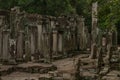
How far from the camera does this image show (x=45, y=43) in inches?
918

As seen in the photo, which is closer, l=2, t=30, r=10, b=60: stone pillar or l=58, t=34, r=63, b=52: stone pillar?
l=2, t=30, r=10, b=60: stone pillar

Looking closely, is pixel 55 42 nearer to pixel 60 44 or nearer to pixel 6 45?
pixel 60 44

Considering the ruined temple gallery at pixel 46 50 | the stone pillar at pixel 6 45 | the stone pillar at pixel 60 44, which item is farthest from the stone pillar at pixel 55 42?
the stone pillar at pixel 6 45

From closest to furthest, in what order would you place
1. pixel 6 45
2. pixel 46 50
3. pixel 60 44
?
pixel 6 45, pixel 46 50, pixel 60 44

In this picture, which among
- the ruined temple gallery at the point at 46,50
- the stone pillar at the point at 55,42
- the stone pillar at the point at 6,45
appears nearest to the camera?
the ruined temple gallery at the point at 46,50

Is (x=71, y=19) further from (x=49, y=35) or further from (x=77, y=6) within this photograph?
(x=77, y=6)

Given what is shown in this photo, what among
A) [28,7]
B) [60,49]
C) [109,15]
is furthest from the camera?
[28,7]

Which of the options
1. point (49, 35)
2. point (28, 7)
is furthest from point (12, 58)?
point (28, 7)

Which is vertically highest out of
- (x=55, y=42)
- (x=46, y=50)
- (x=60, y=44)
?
(x=55, y=42)

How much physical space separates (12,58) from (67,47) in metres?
8.92

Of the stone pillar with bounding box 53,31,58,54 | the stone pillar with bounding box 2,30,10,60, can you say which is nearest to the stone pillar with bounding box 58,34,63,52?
the stone pillar with bounding box 53,31,58,54

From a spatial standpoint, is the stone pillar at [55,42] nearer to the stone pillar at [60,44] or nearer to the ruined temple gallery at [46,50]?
the ruined temple gallery at [46,50]

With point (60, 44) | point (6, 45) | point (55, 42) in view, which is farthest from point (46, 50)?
point (60, 44)

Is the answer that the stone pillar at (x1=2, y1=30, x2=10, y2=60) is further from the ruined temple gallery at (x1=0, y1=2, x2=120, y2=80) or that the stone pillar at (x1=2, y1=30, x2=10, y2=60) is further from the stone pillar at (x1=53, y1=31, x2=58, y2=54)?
the stone pillar at (x1=53, y1=31, x2=58, y2=54)
